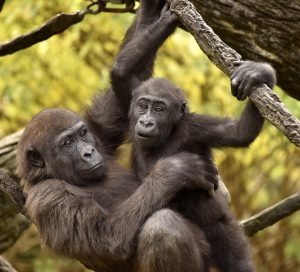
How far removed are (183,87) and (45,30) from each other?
13.7 ft

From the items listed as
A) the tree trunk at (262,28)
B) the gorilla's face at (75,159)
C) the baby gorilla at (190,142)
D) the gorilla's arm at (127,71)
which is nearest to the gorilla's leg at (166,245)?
the baby gorilla at (190,142)

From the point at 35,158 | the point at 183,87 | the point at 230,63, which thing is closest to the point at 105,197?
the point at 35,158

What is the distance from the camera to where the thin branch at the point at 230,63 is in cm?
376

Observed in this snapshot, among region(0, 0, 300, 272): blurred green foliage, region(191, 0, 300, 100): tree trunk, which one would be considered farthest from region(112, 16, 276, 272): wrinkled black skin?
region(0, 0, 300, 272): blurred green foliage

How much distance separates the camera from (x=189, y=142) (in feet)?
16.5

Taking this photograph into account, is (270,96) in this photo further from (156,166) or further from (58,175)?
(58,175)

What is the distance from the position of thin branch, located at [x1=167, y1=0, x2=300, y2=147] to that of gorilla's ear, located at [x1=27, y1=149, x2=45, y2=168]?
1296 millimetres

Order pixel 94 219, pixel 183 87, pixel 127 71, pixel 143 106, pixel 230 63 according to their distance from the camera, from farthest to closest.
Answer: pixel 183 87 → pixel 127 71 → pixel 143 106 → pixel 94 219 → pixel 230 63

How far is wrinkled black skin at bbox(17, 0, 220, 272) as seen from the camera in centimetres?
460

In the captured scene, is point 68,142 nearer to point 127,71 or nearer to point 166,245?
point 127,71

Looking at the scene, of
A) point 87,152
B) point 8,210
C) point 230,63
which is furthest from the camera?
point 8,210

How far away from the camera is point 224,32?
543 cm

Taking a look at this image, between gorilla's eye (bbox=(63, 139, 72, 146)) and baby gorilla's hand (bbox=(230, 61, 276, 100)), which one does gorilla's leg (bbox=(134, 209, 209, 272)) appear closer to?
gorilla's eye (bbox=(63, 139, 72, 146))

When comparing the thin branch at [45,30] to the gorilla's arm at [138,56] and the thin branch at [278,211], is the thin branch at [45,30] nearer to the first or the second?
the gorilla's arm at [138,56]
